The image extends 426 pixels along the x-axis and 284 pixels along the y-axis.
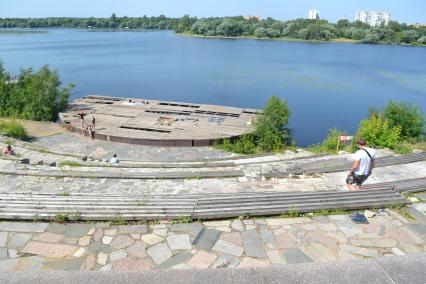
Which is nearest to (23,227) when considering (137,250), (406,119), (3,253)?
(3,253)

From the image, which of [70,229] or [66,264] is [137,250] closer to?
[66,264]

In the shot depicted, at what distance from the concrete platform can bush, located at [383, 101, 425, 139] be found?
8.39 metres

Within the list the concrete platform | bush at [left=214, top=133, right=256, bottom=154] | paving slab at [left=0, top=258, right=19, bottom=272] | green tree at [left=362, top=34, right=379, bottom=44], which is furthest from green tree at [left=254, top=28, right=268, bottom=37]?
paving slab at [left=0, top=258, right=19, bottom=272]

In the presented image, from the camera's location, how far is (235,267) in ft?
18.6

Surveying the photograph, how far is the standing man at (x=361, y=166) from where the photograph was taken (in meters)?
8.30

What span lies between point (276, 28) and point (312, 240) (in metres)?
131

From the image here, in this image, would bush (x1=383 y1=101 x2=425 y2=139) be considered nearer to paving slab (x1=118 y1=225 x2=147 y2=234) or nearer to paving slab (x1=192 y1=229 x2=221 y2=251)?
paving slab (x1=192 y1=229 x2=221 y2=251)

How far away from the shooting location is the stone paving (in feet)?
19.2

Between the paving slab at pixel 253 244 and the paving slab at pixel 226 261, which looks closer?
the paving slab at pixel 226 261

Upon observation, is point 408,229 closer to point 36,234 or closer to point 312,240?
point 312,240

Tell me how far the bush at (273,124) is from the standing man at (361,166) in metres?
11.6

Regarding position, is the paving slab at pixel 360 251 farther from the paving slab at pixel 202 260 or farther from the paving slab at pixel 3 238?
the paving slab at pixel 3 238

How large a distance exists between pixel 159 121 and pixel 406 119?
49.5 feet

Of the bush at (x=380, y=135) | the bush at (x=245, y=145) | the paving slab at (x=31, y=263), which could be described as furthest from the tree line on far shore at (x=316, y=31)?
the paving slab at (x=31, y=263)
